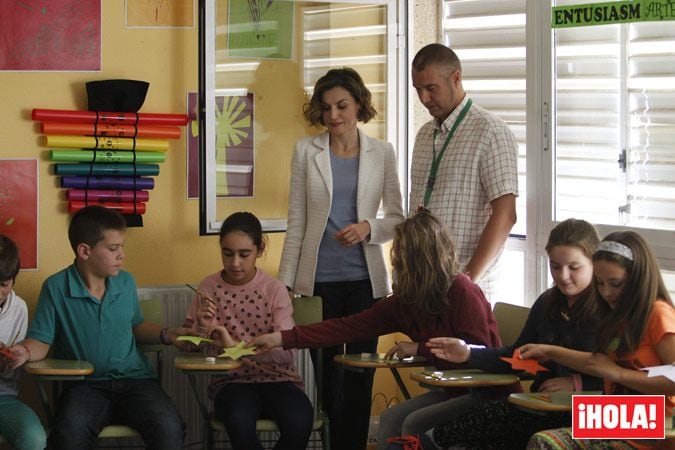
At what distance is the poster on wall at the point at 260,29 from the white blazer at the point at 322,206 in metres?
0.65

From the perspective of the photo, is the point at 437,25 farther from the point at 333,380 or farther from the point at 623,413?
the point at 623,413

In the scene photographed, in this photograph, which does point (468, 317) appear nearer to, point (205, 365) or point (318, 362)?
point (318, 362)

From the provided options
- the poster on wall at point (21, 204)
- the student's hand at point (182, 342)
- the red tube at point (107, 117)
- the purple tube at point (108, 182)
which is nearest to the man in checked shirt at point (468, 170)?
the student's hand at point (182, 342)

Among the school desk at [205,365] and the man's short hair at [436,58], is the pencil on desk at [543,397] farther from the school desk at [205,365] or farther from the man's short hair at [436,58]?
the man's short hair at [436,58]

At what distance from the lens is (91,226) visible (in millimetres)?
4156

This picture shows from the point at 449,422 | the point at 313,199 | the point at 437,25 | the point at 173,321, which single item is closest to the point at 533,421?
the point at 449,422

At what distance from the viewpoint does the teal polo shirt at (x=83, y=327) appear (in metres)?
4.13

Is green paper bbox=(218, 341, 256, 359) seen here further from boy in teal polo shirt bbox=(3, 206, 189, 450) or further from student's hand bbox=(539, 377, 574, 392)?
student's hand bbox=(539, 377, 574, 392)

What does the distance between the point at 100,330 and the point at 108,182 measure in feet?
2.57

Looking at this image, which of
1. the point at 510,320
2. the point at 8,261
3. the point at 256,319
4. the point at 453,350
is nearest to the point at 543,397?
the point at 453,350

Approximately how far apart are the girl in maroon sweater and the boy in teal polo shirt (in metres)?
0.51

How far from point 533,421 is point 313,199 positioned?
1370 millimetres

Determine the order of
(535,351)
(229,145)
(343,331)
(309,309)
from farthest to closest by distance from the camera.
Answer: (229,145), (309,309), (343,331), (535,351)

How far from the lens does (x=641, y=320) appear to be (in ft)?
10.5
